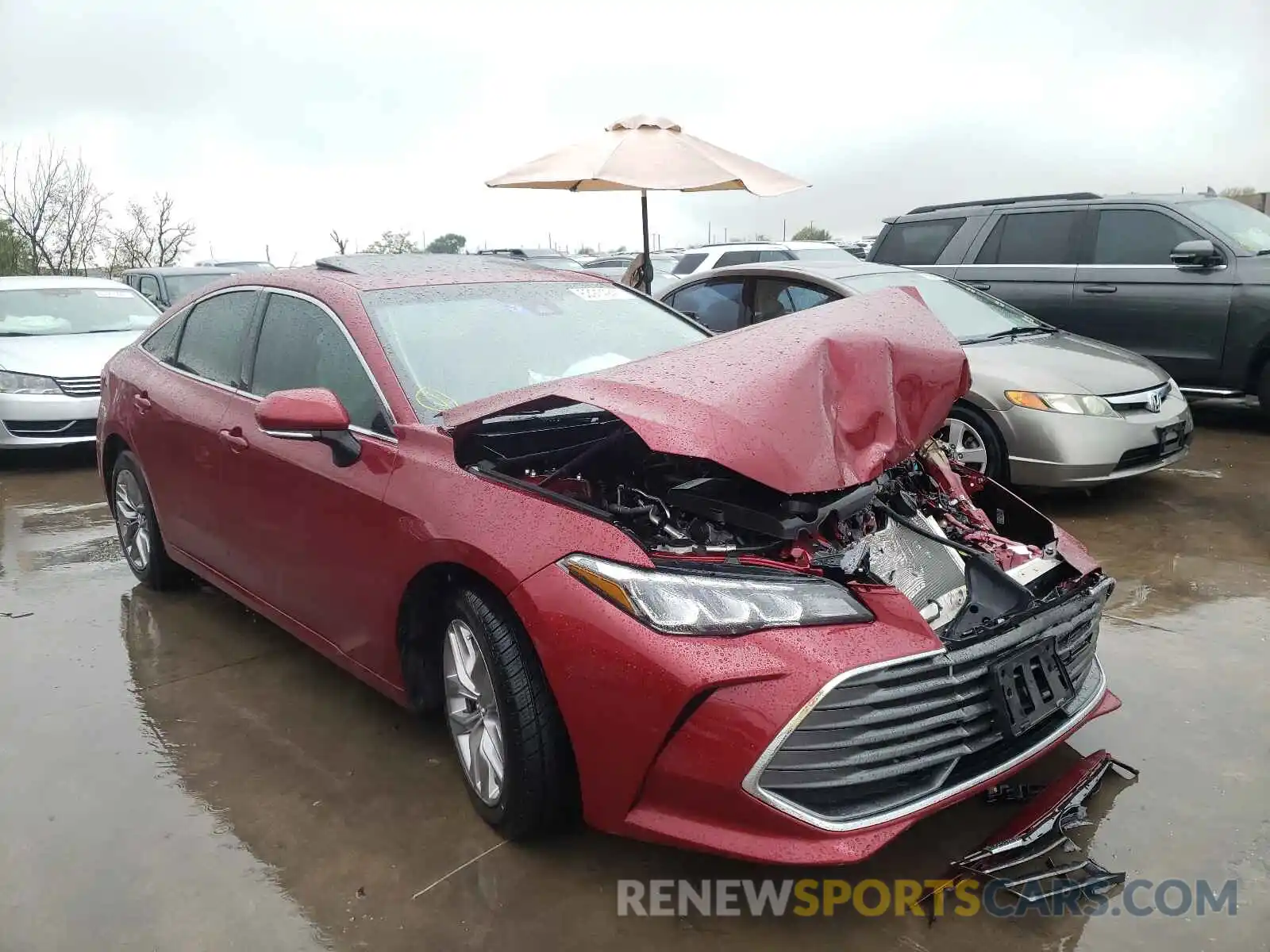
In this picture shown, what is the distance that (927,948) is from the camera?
7.22 feet

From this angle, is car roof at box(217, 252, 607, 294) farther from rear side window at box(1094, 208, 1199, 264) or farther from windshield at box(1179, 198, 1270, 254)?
windshield at box(1179, 198, 1270, 254)

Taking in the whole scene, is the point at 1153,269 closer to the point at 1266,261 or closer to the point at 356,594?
the point at 1266,261

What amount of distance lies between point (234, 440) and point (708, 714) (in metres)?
2.26

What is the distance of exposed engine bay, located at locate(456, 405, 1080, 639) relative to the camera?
2.46 meters

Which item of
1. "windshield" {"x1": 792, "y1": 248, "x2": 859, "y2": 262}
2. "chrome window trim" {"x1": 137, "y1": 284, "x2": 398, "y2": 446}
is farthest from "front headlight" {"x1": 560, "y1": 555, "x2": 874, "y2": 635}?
"windshield" {"x1": 792, "y1": 248, "x2": 859, "y2": 262}

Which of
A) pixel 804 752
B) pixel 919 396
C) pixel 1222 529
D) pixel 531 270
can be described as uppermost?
pixel 531 270

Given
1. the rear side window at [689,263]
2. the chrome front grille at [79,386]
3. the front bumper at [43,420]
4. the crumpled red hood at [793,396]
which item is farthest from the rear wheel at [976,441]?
the rear side window at [689,263]

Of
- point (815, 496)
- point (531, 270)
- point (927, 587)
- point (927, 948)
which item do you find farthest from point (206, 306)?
point (927, 948)

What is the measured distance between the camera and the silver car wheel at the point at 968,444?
17.8 feet

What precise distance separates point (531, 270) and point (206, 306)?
1.46m

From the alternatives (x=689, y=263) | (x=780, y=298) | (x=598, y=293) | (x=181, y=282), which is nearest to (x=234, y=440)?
(x=598, y=293)

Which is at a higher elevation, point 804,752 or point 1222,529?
point 804,752

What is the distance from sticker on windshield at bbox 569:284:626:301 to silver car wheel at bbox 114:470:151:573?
7.50 ft

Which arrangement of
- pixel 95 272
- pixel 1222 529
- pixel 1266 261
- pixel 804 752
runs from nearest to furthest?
pixel 804 752, pixel 1222 529, pixel 1266 261, pixel 95 272
